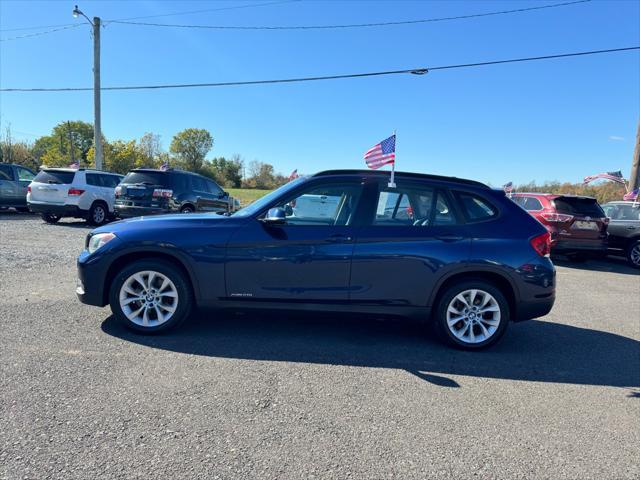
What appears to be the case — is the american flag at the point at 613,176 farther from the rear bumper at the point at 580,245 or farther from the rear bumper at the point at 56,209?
the rear bumper at the point at 56,209

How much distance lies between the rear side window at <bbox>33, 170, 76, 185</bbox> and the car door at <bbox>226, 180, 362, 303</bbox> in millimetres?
11504

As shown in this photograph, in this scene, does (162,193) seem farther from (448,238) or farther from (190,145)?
(190,145)

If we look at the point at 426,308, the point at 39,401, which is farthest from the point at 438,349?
the point at 39,401

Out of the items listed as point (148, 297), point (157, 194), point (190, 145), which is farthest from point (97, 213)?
point (190, 145)

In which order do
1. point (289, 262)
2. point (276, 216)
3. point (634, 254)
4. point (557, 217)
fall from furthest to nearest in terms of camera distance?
point (634, 254)
point (557, 217)
point (289, 262)
point (276, 216)

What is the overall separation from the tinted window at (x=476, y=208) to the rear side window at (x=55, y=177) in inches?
504

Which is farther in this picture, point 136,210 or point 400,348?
point 136,210

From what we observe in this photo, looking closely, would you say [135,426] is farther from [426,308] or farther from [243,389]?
[426,308]

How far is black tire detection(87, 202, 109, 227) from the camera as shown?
13.5 meters

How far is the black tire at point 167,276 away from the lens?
13.6 ft

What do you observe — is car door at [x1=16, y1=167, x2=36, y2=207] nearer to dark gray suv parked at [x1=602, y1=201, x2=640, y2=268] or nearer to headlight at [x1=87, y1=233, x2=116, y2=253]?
headlight at [x1=87, y1=233, x2=116, y2=253]

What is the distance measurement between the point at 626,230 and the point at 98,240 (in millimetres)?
12340

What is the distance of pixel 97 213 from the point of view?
1366 cm

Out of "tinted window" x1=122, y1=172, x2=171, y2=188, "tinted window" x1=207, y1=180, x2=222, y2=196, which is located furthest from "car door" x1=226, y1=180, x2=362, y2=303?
"tinted window" x1=207, y1=180, x2=222, y2=196
